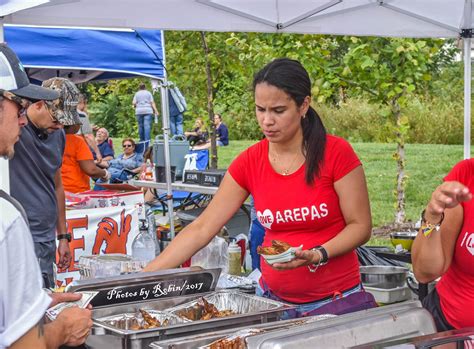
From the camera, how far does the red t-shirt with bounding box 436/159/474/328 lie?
2.33 meters

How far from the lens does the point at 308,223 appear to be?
2596mm

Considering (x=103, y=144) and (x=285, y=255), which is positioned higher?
(x=285, y=255)

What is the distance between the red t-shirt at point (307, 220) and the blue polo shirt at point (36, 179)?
1.44 meters

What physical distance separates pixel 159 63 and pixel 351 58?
187 centimetres

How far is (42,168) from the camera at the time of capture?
3.72 metres

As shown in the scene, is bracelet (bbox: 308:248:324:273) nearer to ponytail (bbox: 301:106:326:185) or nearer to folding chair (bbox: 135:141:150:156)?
ponytail (bbox: 301:106:326:185)

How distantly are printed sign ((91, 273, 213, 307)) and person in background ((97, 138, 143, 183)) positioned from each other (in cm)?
753

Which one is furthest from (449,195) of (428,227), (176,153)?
(176,153)

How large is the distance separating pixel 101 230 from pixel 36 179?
1.50m

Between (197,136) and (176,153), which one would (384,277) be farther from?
(197,136)

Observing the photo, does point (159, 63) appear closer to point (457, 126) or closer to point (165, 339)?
point (165, 339)

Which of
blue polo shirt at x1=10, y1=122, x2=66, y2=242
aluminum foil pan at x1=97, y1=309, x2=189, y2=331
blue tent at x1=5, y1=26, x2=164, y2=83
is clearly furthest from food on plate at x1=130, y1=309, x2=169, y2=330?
blue tent at x1=5, y1=26, x2=164, y2=83

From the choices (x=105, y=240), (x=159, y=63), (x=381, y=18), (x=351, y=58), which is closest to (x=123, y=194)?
(x=105, y=240)

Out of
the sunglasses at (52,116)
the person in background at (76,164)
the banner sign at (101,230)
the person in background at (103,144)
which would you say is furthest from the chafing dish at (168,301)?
the person in background at (103,144)
